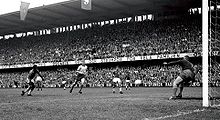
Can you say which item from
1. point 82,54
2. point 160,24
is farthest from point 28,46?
point 160,24

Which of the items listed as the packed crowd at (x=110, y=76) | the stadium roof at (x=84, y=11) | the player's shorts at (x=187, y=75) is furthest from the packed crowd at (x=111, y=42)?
the player's shorts at (x=187, y=75)

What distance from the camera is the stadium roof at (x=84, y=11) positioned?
42906 millimetres

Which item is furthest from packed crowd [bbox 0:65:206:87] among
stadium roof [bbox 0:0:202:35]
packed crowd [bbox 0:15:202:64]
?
stadium roof [bbox 0:0:202:35]

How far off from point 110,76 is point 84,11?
10.4 metres

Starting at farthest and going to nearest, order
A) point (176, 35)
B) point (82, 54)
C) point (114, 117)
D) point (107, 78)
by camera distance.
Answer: point (82, 54) → point (107, 78) → point (176, 35) → point (114, 117)

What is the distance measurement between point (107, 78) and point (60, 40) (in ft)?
46.7

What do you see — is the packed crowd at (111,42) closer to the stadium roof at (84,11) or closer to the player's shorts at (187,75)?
the stadium roof at (84,11)

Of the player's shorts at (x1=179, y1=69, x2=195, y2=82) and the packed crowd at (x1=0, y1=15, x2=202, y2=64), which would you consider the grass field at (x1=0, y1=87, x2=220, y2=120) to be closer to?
the player's shorts at (x1=179, y1=69, x2=195, y2=82)

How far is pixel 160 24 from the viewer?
45812 millimetres

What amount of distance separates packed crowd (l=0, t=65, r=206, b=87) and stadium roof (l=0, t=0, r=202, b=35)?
329 inches

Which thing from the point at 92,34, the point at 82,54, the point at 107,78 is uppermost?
the point at 92,34

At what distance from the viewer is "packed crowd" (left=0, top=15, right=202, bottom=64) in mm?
40312

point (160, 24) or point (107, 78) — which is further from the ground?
point (160, 24)

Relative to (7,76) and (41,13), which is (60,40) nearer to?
(41,13)
